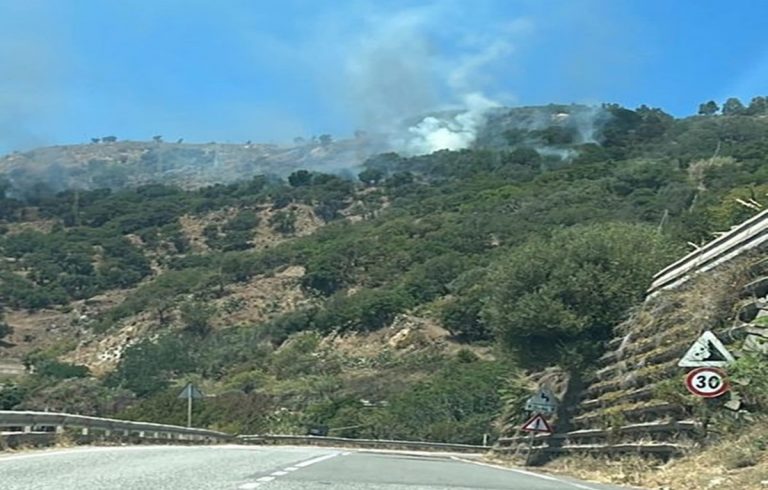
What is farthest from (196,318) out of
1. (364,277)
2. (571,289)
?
(571,289)

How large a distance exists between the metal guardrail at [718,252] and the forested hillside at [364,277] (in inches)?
74.8

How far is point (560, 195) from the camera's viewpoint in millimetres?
111312

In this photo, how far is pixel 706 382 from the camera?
597 inches

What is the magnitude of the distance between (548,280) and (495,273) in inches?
96.2

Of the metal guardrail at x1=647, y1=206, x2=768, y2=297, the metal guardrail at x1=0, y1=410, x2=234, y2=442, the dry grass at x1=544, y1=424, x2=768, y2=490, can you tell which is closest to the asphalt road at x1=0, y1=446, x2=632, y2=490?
the metal guardrail at x1=0, y1=410, x2=234, y2=442

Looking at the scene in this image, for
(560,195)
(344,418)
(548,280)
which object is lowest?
(344,418)

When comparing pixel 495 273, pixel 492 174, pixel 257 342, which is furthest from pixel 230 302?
pixel 495 273

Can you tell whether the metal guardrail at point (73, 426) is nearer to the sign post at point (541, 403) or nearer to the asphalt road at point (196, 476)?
the asphalt road at point (196, 476)

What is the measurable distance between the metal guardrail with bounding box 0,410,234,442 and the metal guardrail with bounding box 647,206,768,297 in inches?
558

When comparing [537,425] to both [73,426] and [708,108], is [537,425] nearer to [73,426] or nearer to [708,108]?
[73,426]

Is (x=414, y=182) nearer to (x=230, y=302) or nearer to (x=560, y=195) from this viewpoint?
→ (x=560, y=195)

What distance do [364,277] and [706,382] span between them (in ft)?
296

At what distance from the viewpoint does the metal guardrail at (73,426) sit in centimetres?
2036

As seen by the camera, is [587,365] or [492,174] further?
[492,174]
